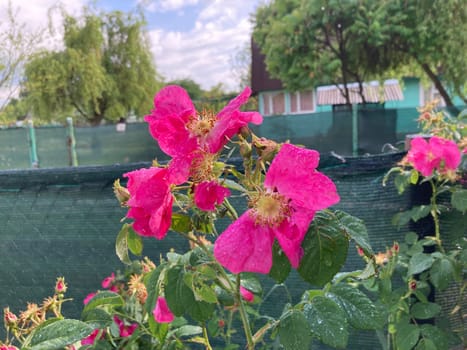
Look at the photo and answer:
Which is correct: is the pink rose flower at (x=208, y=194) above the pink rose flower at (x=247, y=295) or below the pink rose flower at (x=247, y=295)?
above

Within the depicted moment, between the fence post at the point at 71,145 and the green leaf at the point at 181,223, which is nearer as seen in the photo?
the green leaf at the point at 181,223

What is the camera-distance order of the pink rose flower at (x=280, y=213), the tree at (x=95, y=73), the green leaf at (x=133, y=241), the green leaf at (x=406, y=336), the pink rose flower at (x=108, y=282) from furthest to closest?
the tree at (x=95, y=73) < the pink rose flower at (x=108, y=282) < the green leaf at (x=406, y=336) < the green leaf at (x=133, y=241) < the pink rose flower at (x=280, y=213)

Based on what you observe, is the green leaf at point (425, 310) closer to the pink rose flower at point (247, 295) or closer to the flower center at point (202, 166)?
the pink rose flower at point (247, 295)

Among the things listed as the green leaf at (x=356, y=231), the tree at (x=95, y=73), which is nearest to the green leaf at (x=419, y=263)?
the green leaf at (x=356, y=231)

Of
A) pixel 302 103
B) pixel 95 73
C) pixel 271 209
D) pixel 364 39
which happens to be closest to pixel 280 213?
pixel 271 209

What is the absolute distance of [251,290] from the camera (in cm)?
100

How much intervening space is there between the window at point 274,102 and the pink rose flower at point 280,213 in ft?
71.5

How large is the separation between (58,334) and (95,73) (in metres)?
18.5

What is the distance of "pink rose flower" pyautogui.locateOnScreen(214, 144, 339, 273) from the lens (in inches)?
21.8

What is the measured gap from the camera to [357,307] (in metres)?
0.83

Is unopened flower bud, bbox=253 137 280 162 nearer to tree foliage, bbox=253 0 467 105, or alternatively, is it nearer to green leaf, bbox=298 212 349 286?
green leaf, bbox=298 212 349 286

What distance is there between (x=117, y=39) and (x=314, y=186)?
69.3ft

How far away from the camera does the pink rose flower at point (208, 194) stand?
22.7 inches

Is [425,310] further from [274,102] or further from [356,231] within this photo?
[274,102]
